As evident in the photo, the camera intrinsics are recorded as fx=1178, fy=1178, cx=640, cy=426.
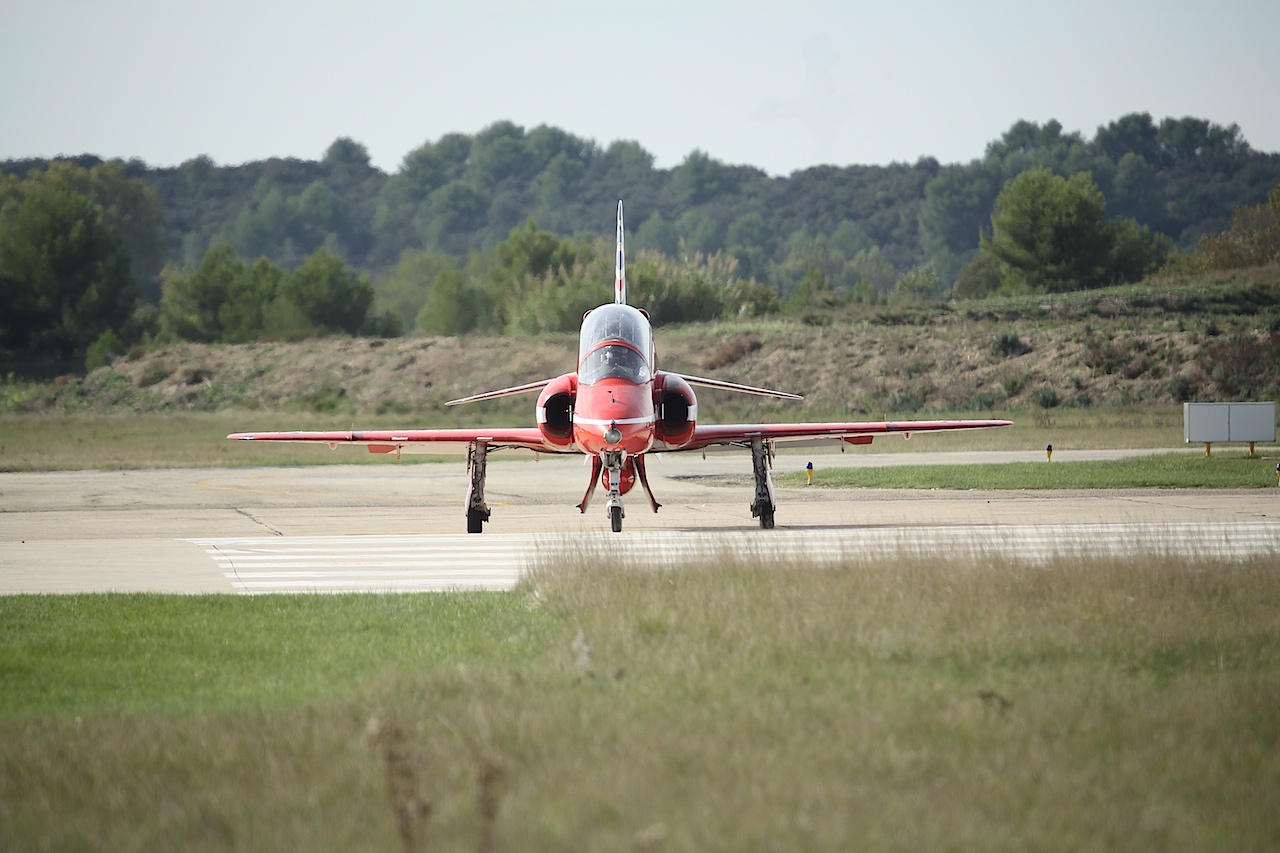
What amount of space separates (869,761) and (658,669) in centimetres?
240

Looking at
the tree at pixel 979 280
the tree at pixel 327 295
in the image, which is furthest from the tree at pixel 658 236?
the tree at pixel 327 295

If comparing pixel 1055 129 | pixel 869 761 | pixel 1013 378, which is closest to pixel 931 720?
pixel 869 761

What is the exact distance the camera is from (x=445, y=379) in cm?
7025

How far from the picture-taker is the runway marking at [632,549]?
12883 millimetres

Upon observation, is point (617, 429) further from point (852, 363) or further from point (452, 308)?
point (452, 308)

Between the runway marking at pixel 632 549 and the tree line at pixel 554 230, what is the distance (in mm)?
57051

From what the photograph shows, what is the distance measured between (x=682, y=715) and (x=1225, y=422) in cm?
2746

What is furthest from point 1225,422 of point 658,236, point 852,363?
point 658,236

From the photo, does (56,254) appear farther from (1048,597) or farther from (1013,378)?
(1048,597)

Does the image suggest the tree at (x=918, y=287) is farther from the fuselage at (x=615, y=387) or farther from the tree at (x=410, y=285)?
the fuselage at (x=615, y=387)

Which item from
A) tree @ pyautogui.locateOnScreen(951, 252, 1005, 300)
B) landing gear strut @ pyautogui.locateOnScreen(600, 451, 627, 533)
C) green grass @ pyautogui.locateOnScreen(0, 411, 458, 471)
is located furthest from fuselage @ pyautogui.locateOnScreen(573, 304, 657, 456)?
tree @ pyautogui.locateOnScreen(951, 252, 1005, 300)

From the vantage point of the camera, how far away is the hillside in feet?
183

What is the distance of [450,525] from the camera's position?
20.5m

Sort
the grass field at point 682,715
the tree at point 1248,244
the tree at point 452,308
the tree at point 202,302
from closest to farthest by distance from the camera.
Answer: the grass field at point 682,715
the tree at point 1248,244
the tree at point 202,302
the tree at point 452,308
